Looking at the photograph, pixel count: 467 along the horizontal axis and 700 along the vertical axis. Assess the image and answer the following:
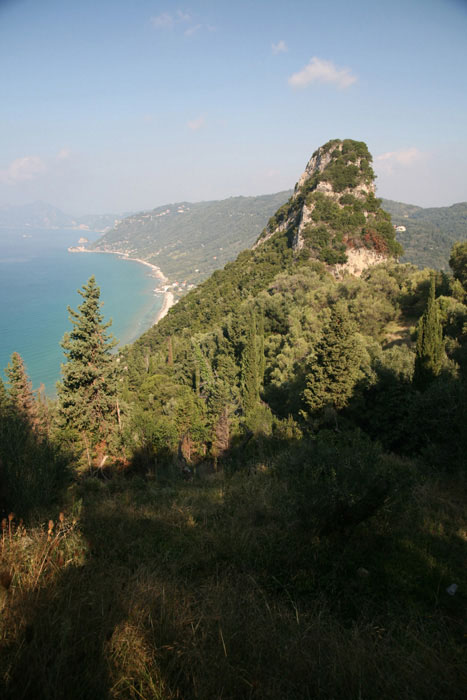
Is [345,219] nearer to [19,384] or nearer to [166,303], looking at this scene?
[19,384]

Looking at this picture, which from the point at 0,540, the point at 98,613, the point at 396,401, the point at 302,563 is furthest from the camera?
the point at 396,401

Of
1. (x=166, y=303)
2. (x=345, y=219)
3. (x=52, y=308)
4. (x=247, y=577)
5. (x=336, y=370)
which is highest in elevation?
(x=345, y=219)

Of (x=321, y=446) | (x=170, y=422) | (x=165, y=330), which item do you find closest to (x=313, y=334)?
(x=170, y=422)

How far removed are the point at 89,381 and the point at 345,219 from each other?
156 feet

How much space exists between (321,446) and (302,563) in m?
2.22

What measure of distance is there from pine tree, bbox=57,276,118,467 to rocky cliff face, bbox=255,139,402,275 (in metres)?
39.9

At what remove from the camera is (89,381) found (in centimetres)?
1767

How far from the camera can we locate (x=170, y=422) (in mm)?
23484

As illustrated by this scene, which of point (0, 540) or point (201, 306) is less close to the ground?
point (0, 540)

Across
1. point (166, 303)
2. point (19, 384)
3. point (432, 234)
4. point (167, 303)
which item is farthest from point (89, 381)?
point (432, 234)

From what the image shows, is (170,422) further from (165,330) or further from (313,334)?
(165,330)

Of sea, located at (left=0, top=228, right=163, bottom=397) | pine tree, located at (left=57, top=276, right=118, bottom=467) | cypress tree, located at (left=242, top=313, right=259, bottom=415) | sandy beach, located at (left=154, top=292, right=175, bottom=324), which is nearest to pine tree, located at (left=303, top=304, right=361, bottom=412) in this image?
pine tree, located at (left=57, top=276, right=118, bottom=467)

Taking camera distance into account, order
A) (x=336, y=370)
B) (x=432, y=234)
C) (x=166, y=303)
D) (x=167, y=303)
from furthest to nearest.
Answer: (x=166, y=303) < (x=167, y=303) < (x=432, y=234) < (x=336, y=370)

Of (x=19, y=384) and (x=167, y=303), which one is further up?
(x=19, y=384)
